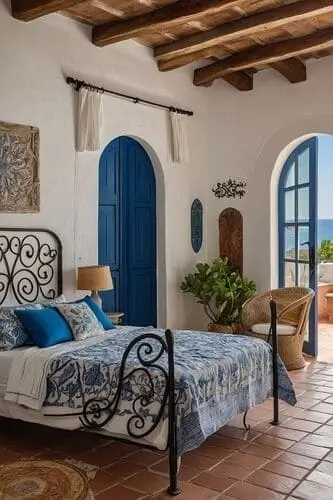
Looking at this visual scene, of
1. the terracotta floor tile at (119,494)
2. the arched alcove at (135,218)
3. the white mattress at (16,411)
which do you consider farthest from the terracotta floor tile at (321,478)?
the arched alcove at (135,218)

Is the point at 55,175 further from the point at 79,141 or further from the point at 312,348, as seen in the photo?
the point at 312,348

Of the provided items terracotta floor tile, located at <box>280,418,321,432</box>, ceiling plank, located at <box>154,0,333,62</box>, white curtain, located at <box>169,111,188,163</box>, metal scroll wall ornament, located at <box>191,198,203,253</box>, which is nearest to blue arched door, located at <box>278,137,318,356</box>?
metal scroll wall ornament, located at <box>191,198,203,253</box>

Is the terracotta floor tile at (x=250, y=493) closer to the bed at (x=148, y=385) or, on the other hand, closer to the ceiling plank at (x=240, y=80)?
the bed at (x=148, y=385)

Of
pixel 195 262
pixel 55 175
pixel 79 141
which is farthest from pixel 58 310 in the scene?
pixel 195 262

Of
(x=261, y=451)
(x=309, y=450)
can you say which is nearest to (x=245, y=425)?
(x=261, y=451)

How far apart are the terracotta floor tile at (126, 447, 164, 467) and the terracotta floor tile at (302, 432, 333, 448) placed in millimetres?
1000

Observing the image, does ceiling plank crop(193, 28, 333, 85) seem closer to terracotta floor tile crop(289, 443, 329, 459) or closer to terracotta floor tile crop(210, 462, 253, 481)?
terracotta floor tile crop(289, 443, 329, 459)

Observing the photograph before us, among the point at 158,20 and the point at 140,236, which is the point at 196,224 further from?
the point at 158,20

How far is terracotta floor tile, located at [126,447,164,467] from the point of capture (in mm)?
3430

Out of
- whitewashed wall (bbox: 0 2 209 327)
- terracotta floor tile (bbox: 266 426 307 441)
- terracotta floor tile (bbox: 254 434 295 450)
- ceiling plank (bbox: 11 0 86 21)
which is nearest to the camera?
terracotta floor tile (bbox: 254 434 295 450)

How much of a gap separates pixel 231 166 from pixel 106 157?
5.56 feet

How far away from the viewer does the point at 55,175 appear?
4969 mm

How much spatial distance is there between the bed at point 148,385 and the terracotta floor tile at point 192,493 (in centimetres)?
5

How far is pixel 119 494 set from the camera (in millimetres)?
2996
